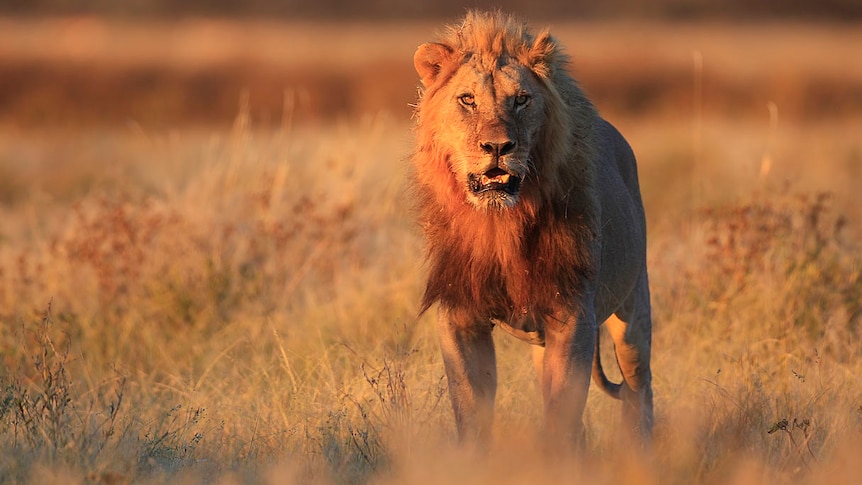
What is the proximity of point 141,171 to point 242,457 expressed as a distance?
7.88 m

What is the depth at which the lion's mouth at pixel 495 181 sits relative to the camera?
5340 millimetres

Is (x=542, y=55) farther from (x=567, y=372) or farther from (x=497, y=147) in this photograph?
(x=567, y=372)

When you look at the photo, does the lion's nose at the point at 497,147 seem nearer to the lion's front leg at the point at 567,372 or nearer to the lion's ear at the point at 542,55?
the lion's ear at the point at 542,55

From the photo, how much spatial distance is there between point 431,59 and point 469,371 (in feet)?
4.46

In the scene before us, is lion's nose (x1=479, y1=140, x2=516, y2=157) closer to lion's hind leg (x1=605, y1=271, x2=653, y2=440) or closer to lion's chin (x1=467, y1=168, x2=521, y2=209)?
lion's chin (x1=467, y1=168, x2=521, y2=209)

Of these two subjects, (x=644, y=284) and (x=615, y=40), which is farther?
(x=615, y=40)

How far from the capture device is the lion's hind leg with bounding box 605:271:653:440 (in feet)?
22.1

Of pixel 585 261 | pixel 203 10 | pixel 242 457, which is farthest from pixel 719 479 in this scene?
pixel 203 10

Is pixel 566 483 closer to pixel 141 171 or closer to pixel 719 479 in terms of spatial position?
pixel 719 479

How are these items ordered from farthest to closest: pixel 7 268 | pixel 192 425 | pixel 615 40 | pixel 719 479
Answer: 1. pixel 615 40
2. pixel 7 268
3. pixel 192 425
4. pixel 719 479

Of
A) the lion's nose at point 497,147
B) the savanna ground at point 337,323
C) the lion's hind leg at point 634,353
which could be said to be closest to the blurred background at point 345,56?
the savanna ground at point 337,323

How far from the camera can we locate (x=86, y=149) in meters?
15.2

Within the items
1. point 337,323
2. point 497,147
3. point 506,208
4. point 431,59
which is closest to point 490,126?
point 497,147

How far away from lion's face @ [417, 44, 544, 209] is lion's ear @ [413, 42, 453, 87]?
0.39 ft
